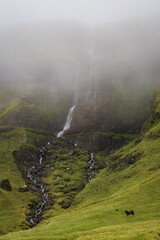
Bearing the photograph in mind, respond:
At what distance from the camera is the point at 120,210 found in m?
57.6

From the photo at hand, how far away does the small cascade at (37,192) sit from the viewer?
9112 centimetres

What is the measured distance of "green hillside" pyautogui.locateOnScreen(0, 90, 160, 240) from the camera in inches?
1476

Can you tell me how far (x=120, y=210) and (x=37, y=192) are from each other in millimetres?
78970

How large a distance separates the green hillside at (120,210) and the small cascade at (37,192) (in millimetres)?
6203

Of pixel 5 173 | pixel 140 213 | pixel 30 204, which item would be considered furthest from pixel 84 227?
pixel 5 173

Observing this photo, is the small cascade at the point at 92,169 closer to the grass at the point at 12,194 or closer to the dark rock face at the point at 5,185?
the grass at the point at 12,194

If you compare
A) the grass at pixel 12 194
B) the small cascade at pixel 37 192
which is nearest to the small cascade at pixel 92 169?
the small cascade at pixel 37 192

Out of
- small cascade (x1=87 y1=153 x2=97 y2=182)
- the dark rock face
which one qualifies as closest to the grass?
the dark rock face

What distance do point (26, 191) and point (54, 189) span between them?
1653 cm

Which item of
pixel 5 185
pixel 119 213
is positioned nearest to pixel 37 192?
pixel 5 185

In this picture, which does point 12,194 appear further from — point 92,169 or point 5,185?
point 92,169

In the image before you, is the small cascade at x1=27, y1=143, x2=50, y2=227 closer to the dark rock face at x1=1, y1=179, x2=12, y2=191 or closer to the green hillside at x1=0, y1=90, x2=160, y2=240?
the green hillside at x1=0, y1=90, x2=160, y2=240

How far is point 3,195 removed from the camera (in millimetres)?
105562

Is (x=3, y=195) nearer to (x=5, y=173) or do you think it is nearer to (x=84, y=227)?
(x=5, y=173)
